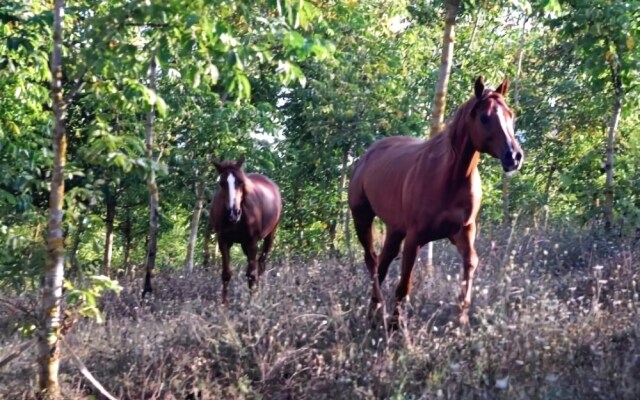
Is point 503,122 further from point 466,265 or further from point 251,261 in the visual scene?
point 251,261

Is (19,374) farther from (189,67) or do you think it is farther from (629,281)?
(629,281)

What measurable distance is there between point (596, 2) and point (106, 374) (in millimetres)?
6911

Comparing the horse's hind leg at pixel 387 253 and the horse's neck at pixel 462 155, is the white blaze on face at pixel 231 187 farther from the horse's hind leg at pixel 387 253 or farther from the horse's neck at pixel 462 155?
Answer: the horse's neck at pixel 462 155

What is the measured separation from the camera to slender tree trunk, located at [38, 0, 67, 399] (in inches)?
207

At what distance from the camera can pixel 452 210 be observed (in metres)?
6.63

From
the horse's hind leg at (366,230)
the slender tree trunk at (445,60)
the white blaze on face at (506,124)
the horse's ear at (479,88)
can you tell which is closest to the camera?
the white blaze on face at (506,124)

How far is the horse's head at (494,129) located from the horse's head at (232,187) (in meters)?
4.59

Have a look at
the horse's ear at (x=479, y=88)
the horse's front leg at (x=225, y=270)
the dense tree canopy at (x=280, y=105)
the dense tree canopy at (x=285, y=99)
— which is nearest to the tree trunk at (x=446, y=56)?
the dense tree canopy at (x=280, y=105)

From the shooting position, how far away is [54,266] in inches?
209

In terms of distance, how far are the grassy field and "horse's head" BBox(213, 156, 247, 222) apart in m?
3.21

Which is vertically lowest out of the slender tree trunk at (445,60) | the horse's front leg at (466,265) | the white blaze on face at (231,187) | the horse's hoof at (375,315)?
the horse's hoof at (375,315)

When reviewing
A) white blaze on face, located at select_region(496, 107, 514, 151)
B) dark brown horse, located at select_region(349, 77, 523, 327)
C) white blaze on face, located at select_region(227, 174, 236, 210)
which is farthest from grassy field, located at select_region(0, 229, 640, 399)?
white blaze on face, located at select_region(227, 174, 236, 210)

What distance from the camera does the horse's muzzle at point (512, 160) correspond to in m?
5.95

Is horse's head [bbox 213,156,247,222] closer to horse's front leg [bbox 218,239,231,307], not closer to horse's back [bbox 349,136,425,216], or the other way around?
horse's front leg [bbox 218,239,231,307]
